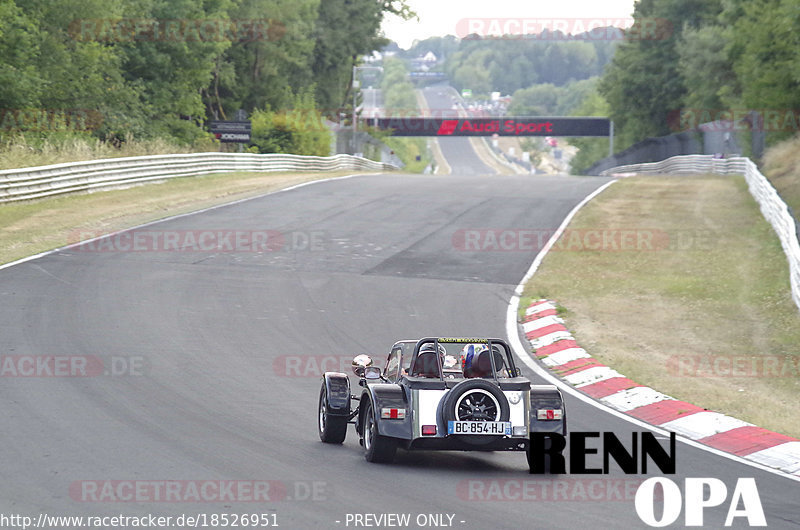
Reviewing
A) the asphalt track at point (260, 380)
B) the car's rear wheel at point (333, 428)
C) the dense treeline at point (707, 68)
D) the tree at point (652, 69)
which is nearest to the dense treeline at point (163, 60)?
the asphalt track at point (260, 380)

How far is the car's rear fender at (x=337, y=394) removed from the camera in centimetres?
839

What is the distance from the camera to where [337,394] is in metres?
8.51

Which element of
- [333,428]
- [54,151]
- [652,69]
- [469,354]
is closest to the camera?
[469,354]

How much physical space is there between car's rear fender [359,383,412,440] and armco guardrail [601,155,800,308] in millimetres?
9248

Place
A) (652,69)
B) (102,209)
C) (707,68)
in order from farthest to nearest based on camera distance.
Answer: (652,69) < (707,68) < (102,209)

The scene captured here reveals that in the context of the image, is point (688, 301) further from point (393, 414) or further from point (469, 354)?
point (393, 414)

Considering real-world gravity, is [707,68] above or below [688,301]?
above

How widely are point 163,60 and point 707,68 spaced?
33.8 metres

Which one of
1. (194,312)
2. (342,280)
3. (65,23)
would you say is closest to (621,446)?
(194,312)

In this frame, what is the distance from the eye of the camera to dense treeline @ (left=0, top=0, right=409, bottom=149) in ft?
119

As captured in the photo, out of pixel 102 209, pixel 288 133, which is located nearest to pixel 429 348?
pixel 102 209

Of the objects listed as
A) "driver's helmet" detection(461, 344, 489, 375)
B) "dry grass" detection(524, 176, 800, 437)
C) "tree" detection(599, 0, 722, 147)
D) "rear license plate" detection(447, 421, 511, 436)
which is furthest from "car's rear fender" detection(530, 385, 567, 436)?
"tree" detection(599, 0, 722, 147)

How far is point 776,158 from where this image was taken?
38.2 metres

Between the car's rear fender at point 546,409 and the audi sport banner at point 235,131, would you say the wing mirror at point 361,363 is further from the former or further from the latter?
the audi sport banner at point 235,131
